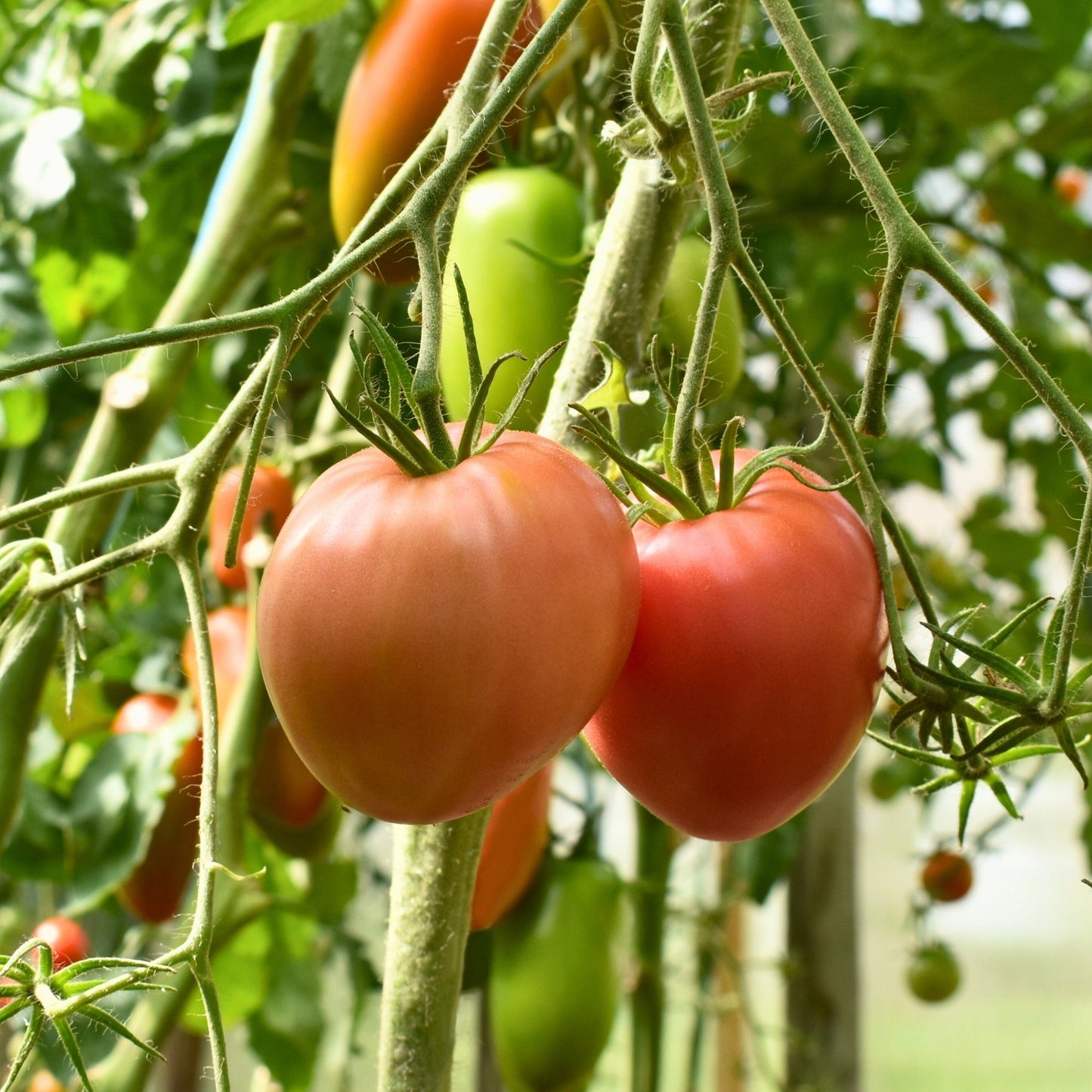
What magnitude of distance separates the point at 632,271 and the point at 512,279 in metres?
0.11

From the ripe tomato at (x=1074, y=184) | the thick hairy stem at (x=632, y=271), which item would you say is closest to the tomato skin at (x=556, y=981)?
the thick hairy stem at (x=632, y=271)

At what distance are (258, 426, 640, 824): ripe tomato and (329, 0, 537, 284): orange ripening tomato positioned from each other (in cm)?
28

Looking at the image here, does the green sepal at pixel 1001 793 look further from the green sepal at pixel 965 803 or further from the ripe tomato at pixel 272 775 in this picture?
the ripe tomato at pixel 272 775

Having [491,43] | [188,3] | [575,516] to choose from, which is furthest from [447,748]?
[188,3]

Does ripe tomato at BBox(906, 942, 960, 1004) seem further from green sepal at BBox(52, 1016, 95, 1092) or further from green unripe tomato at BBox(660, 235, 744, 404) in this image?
green sepal at BBox(52, 1016, 95, 1092)

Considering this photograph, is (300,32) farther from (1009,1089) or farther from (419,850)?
(1009,1089)

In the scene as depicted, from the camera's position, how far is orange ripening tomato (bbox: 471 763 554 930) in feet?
1.85

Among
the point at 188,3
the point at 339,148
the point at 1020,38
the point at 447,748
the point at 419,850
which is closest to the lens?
the point at 447,748

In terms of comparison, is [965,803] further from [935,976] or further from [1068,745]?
[935,976]

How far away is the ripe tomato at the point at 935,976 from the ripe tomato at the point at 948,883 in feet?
0.49

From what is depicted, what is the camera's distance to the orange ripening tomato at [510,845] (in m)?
0.56

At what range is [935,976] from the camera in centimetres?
97

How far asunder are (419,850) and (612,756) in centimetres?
8

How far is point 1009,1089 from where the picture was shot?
179 cm
